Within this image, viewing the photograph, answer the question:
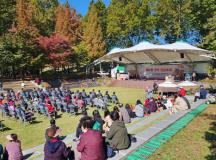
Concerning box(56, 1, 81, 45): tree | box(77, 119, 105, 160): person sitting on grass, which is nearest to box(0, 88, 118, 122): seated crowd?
box(77, 119, 105, 160): person sitting on grass

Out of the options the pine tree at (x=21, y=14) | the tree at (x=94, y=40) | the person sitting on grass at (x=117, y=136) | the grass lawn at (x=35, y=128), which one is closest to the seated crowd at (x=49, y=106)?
the grass lawn at (x=35, y=128)

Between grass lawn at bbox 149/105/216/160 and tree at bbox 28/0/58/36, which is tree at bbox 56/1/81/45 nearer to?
tree at bbox 28/0/58/36

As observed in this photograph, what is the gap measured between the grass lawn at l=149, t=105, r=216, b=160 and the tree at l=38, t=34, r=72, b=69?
29821mm

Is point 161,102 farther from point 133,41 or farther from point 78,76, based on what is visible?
point 133,41

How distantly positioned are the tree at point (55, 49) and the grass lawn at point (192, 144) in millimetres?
29821

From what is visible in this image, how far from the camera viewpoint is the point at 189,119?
12.0 meters

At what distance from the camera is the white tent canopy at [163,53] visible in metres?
31.9

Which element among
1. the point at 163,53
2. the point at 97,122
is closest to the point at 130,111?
the point at 97,122

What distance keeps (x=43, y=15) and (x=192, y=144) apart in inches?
2011

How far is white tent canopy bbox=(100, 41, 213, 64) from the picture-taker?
3186 cm

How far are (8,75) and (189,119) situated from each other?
38885mm

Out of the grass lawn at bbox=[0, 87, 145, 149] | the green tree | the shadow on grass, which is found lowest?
the grass lawn at bbox=[0, 87, 145, 149]

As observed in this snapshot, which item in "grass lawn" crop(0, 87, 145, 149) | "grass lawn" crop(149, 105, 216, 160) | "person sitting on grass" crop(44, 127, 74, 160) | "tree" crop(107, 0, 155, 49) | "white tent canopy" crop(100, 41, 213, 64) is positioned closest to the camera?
"person sitting on grass" crop(44, 127, 74, 160)

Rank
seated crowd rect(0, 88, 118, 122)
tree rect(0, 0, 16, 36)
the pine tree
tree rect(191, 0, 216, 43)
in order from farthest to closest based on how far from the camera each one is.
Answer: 1. the pine tree
2. tree rect(0, 0, 16, 36)
3. tree rect(191, 0, 216, 43)
4. seated crowd rect(0, 88, 118, 122)
